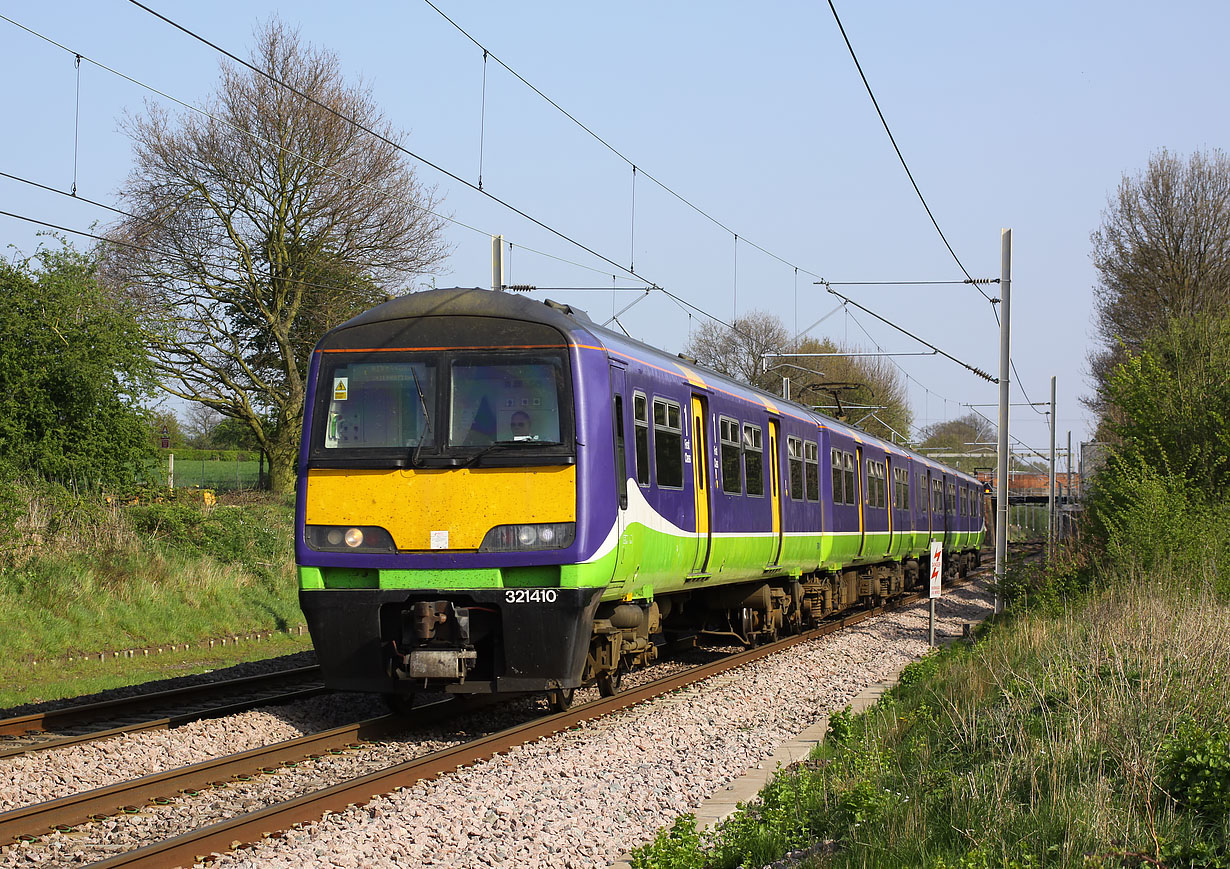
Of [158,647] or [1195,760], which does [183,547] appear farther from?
[1195,760]

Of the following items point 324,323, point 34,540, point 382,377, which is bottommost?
point 34,540

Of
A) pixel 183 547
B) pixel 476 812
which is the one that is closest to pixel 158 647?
pixel 183 547

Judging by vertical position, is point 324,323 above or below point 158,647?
above

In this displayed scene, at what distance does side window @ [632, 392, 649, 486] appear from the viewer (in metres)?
10.8

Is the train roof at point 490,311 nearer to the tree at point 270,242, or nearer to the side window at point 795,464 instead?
the side window at point 795,464

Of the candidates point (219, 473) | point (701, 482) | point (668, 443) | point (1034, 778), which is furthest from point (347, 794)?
point (219, 473)

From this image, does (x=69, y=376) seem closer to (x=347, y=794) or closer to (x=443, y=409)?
(x=443, y=409)

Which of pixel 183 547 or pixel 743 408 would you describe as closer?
pixel 743 408

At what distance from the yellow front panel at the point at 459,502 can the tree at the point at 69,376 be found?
13.0m

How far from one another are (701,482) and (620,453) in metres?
2.52

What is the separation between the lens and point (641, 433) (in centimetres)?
1098

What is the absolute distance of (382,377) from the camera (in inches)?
390

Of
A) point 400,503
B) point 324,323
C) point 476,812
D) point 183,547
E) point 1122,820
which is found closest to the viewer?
point 1122,820

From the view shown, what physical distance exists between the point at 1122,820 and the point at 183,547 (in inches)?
704
